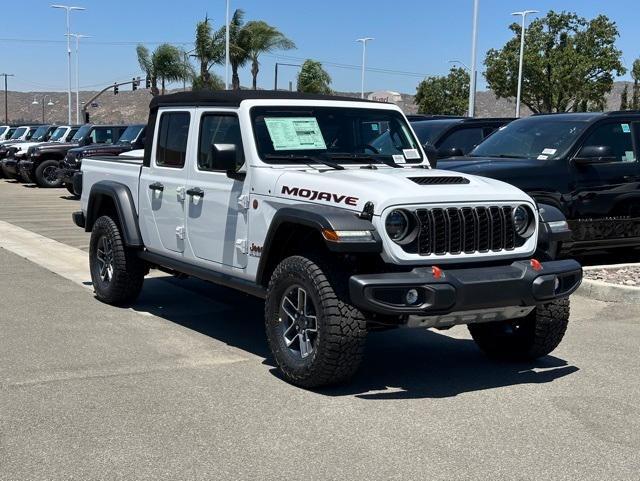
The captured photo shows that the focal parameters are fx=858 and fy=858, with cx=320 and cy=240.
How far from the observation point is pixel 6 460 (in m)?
4.25

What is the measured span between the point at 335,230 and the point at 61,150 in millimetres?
20697

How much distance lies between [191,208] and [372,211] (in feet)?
6.74

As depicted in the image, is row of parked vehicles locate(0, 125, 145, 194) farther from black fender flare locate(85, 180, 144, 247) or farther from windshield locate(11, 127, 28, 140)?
black fender flare locate(85, 180, 144, 247)

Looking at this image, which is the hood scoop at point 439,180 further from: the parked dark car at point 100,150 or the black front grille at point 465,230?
the parked dark car at point 100,150

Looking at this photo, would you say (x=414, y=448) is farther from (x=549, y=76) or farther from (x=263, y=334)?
(x=549, y=76)

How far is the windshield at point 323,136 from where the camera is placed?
20.5ft

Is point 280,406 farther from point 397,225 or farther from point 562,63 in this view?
point 562,63

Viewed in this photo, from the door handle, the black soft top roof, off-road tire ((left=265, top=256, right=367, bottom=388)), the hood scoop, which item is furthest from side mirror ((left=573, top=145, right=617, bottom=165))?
off-road tire ((left=265, top=256, right=367, bottom=388))

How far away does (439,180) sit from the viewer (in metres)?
5.70

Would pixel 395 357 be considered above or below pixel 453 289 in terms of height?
below

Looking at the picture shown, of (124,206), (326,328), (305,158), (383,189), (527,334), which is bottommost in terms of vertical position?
(527,334)

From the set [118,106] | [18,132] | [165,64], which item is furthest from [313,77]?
[118,106]

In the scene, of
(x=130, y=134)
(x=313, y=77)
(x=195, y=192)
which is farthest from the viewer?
(x=313, y=77)

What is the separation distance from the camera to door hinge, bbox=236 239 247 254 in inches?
242
